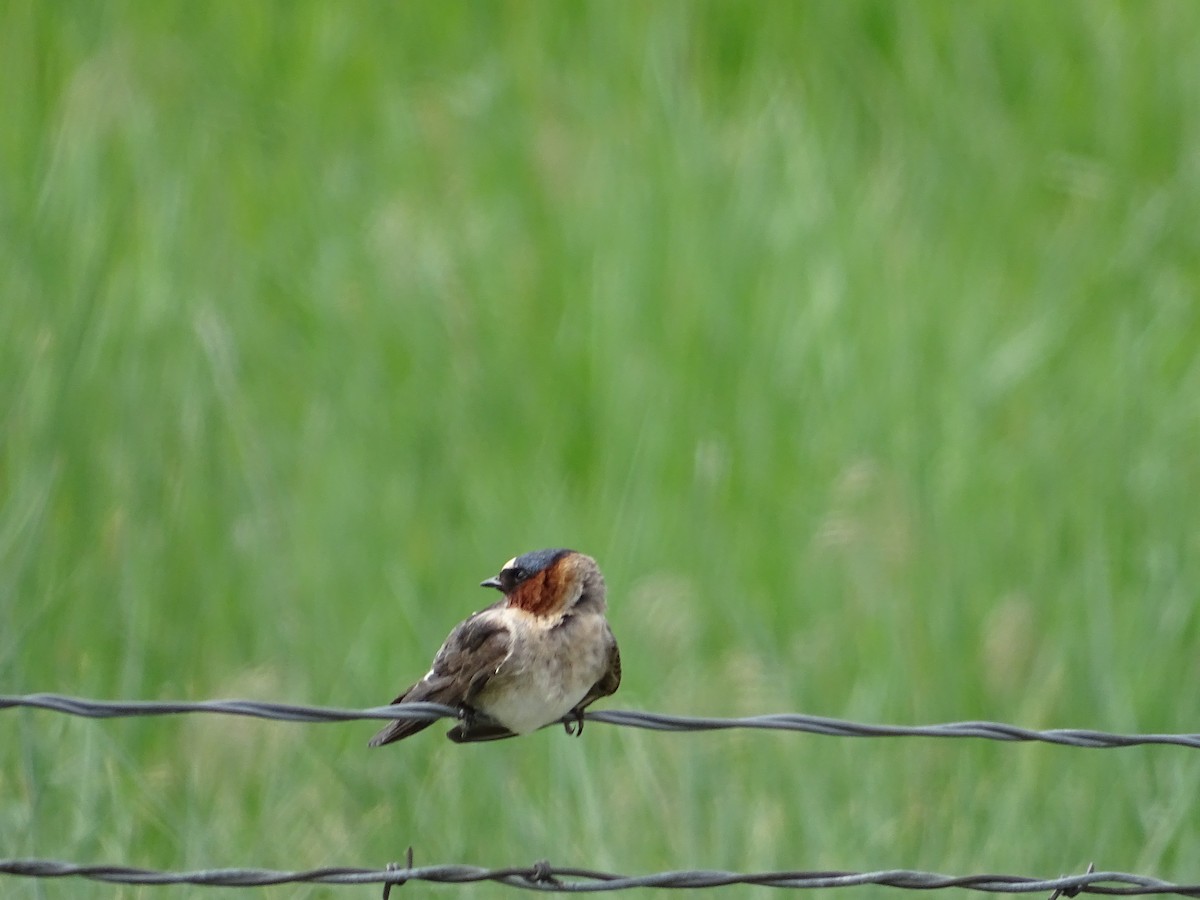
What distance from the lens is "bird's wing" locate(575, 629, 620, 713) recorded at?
13.5 ft

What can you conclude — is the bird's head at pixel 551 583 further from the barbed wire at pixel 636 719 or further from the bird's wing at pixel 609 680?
the barbed wire at pixel 636 719

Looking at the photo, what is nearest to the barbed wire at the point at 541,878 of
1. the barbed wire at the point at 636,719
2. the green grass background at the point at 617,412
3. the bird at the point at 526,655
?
the barbed wire at the point at 636,719

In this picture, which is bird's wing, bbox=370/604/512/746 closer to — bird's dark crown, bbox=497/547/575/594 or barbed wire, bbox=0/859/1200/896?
bird's dark crown, bbox=497/547/575/594

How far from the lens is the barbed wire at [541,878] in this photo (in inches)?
137

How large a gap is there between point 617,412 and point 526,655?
5.05 metres

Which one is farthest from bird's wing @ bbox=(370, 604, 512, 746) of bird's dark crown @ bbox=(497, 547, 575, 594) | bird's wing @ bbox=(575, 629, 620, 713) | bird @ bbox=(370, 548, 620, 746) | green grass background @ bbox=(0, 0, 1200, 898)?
green grass background @ bbox=(0, 0, 1200, 898)

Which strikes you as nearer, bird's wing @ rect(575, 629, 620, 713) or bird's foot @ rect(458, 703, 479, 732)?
bird's foot @ rect(458, 703, 479, 732)

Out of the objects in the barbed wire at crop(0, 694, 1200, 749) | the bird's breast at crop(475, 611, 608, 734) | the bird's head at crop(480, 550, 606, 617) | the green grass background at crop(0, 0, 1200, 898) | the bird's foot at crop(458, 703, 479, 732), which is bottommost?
the barbed wire at crop(0, 694, 1200, 749)

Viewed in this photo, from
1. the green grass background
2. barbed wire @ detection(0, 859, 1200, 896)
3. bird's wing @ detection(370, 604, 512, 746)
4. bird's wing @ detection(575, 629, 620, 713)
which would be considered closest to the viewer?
barbed wire @ detection(0, 859, 1200, 896)

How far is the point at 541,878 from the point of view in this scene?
12.0 ft

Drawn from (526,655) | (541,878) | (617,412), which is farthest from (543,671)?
(617,412)

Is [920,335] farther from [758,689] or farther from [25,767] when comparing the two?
[25,767]

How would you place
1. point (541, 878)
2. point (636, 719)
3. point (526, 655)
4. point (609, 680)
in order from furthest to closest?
1. point (609, 680)
2. point (526, 655)
3. point (636, 719)
4. point (541, 878)

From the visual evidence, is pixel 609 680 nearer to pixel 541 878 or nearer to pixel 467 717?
pixel 467 717
